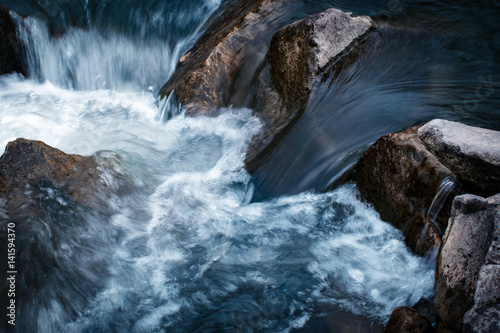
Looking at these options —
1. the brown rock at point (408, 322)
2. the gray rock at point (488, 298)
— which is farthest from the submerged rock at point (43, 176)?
the gray rock at point (488, 298)

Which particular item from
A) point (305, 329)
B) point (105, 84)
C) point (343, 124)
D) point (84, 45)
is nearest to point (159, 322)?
point (305, 329)

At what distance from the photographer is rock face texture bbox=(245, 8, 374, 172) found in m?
4.75

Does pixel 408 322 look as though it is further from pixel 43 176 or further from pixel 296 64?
pixel 43 176

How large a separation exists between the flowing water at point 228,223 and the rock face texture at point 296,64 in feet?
0.55

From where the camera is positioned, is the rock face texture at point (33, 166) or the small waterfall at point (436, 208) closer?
the small waterfall at point (436, 208)

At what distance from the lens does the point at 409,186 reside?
339 centimetres

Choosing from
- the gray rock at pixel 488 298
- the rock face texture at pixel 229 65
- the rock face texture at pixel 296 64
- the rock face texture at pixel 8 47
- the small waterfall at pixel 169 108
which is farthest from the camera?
the rock face texture at pixel 8 47

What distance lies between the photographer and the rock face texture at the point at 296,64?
475cm

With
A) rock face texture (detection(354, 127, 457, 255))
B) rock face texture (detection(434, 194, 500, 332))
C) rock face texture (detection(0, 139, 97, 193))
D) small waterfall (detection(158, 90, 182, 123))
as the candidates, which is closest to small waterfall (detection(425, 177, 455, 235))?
rock face texture (detection(354, 127, 457, 255))

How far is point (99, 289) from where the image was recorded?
11.7 feet

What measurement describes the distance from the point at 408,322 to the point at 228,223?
206 cm

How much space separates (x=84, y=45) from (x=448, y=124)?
6.54m

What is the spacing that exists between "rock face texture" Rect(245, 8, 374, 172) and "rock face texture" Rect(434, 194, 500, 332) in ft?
7.87

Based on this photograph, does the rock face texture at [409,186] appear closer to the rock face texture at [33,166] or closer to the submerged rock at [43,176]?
the submerged rock at [43,176]
